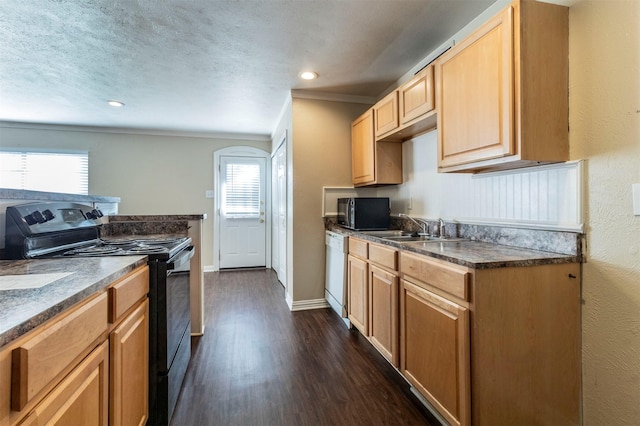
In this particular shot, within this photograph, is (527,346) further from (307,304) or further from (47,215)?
(47,215)

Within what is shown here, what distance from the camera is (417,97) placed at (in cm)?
210

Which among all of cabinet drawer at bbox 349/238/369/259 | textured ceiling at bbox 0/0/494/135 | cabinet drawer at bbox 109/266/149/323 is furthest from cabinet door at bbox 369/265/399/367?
textured ceiling at bbox 0/0/494/135

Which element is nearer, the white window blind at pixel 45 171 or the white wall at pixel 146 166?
the white window blind at pixel 45 171

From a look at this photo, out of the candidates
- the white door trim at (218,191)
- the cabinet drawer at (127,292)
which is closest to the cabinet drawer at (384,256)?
the cabinet drawer at (127,292)

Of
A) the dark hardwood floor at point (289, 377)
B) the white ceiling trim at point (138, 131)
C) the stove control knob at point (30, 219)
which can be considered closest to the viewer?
the stove control knob at point (30, 219)

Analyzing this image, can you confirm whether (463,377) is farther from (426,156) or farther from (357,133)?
(357,133)

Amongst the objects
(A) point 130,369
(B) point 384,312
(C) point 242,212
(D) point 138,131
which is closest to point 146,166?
(D) point 138,131

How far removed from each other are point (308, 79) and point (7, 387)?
288 centimetres

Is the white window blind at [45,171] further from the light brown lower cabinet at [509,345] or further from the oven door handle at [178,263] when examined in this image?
the light brown lower cabinet at [509,345]

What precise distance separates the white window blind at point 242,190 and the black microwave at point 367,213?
267cm

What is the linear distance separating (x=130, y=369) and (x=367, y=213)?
6.78 ft

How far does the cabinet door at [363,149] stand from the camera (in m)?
2.84

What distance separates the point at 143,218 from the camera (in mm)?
2326

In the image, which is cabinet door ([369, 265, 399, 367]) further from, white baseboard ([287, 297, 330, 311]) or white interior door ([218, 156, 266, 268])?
white interior door ([218, 156, 266, 268])
